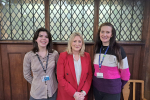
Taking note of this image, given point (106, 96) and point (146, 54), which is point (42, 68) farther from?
point (146, 54)

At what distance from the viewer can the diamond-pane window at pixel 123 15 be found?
1.75 metres

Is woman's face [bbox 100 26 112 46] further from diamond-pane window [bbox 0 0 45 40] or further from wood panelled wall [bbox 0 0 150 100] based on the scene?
diamond-pane window [bbox 0 0 45 40]

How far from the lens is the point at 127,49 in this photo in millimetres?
1763

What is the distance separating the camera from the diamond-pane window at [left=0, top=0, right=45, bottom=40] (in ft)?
5.71

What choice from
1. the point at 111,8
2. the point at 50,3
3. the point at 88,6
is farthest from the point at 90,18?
the point at 50,3

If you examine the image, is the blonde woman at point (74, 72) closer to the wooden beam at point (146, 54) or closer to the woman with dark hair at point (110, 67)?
the woman with dark hair at point (110, 67)

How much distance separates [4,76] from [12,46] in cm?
60

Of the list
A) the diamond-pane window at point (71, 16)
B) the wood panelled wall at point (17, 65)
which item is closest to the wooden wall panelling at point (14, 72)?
the wood panelled wall at point (17, 65)

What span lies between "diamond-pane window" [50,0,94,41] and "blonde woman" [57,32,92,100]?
1.75 feet

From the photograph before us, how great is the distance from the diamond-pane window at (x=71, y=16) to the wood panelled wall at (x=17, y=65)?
0.99 ft


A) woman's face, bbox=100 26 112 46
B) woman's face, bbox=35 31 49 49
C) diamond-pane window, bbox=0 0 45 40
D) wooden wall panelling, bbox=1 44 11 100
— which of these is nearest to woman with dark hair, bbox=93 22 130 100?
woman's face, bbox=100 26 112 46

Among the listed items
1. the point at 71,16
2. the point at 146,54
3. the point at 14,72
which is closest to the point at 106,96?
the point at 146,54

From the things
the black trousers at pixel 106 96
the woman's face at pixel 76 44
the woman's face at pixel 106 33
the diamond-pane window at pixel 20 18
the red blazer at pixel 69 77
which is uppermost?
the diamond-pane window at pixel 20 18

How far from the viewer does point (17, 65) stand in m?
1.78
